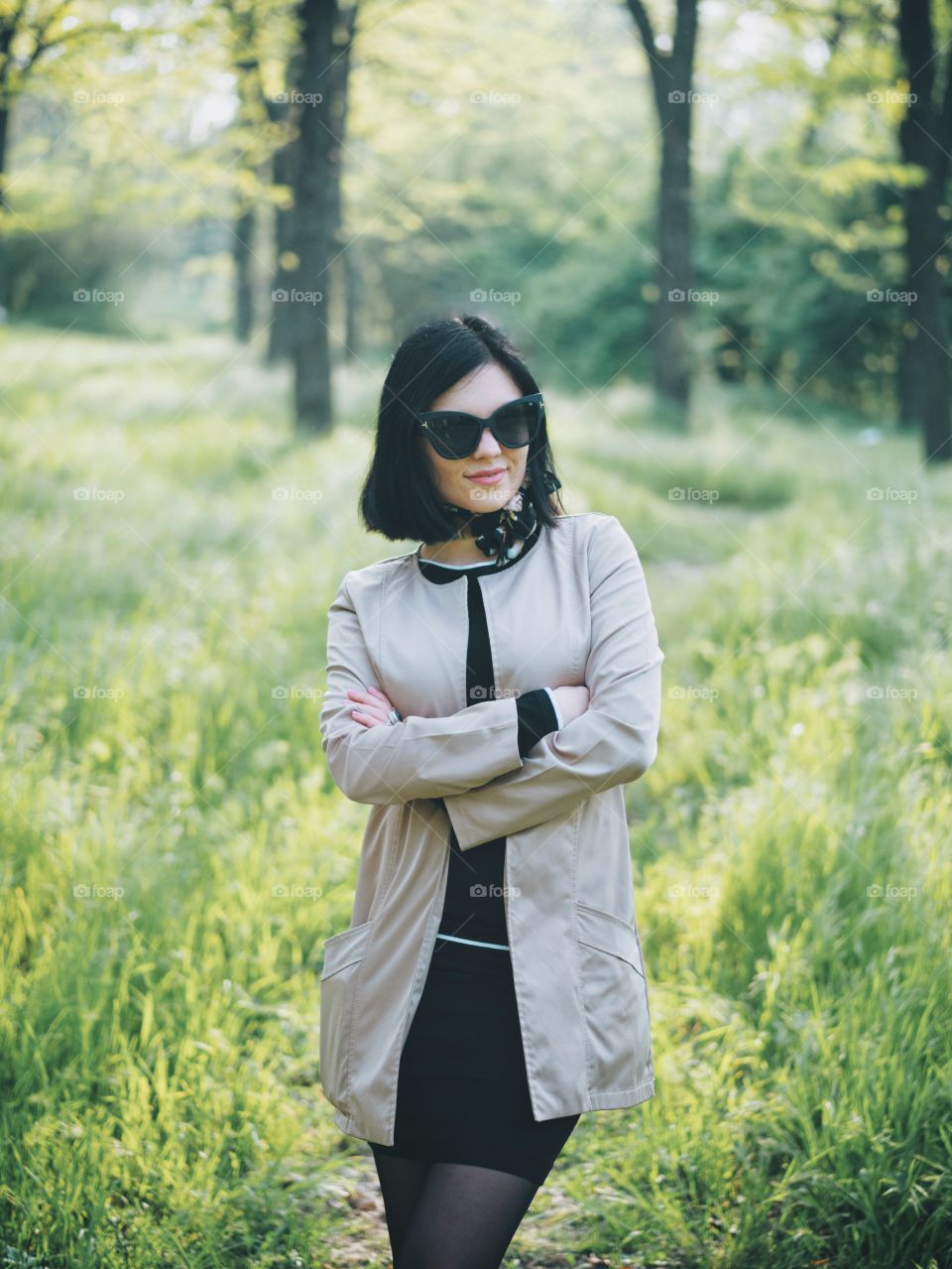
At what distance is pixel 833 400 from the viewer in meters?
20.8

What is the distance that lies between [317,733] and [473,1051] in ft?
9.66

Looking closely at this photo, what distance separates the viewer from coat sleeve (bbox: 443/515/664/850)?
210 cm

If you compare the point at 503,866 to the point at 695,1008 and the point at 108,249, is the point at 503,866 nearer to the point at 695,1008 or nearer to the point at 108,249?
the point at 695,1008

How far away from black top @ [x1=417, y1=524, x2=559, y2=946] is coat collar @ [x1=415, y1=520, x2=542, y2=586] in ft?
0.28

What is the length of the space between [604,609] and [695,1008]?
1598 mm

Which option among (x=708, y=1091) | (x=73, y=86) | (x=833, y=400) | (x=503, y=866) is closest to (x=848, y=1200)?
(x=708, y=1091)

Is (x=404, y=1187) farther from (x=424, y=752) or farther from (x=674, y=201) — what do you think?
(x=674, y=201)

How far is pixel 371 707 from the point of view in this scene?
2299mm
